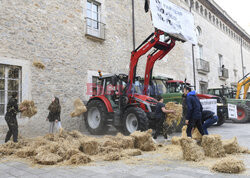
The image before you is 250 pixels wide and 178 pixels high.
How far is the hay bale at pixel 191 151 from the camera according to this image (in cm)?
463

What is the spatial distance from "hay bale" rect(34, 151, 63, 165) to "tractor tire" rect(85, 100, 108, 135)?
4.10 meters

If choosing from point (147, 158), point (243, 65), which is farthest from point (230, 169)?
point (243, 65)

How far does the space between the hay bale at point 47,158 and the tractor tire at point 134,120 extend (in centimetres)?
327

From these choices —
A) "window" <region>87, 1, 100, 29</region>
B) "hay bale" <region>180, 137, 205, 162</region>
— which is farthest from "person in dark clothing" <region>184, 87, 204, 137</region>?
"window" <region>87, 1, 100, 29</region>

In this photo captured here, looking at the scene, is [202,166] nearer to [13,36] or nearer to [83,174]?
[83,174]

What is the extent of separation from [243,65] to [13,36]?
30.7 meters

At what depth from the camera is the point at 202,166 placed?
4242mm

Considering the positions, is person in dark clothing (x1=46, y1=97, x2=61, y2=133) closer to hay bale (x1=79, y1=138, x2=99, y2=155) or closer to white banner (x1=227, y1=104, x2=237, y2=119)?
hay bale (x1=79, y1=138, x2=99, y2=155)

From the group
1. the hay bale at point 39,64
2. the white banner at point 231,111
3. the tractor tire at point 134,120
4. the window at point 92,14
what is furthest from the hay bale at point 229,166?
the window at point 92,14

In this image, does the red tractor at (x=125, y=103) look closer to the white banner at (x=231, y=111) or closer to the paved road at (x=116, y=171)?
the paved road at (x=116, y=171)

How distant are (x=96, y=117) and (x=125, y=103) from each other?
175 centimetres

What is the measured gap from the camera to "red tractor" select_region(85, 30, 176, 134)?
317 inches

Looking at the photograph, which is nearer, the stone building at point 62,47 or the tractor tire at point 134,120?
the tractor tire at point 134,120

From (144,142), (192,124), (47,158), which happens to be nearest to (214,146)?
(192,124)
